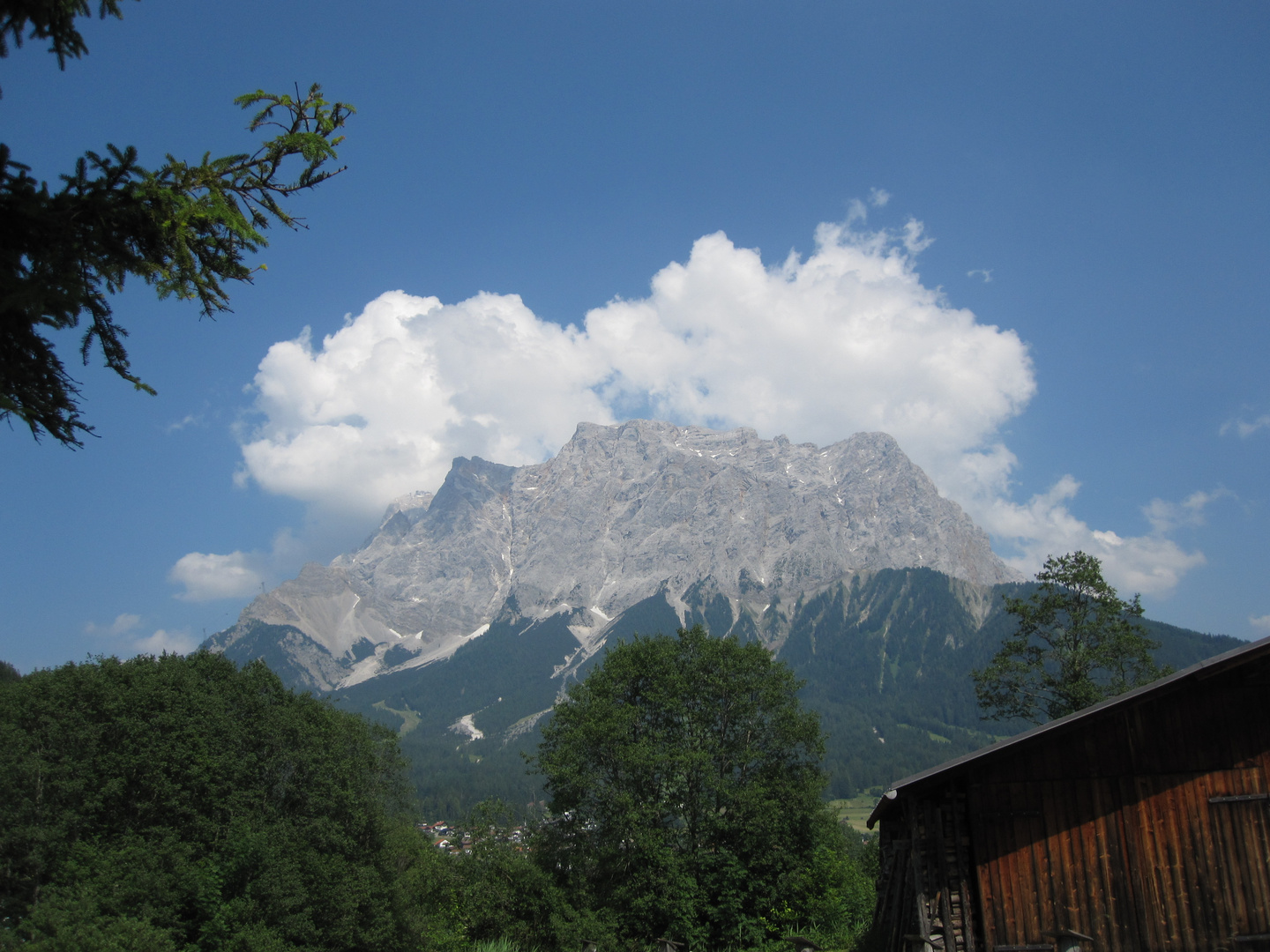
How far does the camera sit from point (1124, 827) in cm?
1430

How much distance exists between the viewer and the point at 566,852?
96.0 ft

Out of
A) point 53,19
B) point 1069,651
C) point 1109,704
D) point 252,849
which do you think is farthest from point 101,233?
point 1069,651

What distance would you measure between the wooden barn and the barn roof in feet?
0.18

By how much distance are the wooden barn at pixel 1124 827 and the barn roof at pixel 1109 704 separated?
5 centimetres

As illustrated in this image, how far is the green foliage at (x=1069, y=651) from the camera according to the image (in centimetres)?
2803

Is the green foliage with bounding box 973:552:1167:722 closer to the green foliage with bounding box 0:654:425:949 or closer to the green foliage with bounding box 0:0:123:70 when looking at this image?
the green foliage with bounding box 0:654:425:949

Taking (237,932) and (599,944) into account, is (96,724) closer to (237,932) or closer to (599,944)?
(237,932)

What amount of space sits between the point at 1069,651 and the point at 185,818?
35.0 metres

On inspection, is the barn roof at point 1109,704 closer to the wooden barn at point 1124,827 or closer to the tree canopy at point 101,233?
the wooden barn at point 1124,827

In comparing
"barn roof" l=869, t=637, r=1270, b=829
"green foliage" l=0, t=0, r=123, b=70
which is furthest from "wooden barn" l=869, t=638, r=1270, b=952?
"green foliage" l=0, t=0, r=123, b=70

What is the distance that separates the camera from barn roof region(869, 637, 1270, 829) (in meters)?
13.7

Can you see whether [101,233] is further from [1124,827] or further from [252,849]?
[252,849]

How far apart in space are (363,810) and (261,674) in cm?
882

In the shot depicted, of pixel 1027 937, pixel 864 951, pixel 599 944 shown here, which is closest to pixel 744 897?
pixel 599 944
